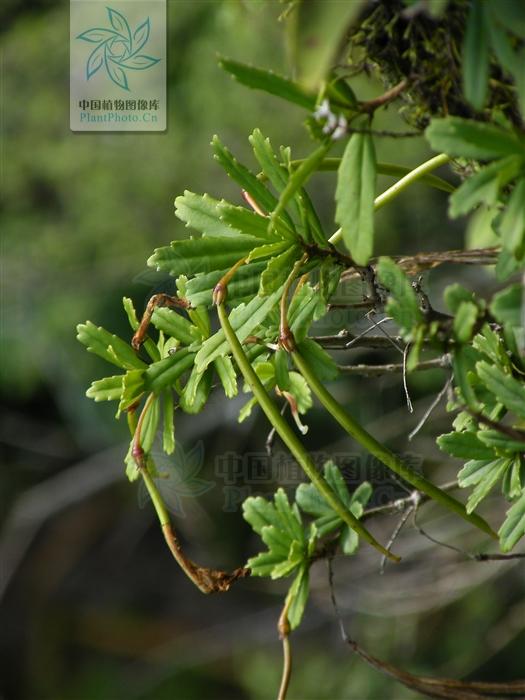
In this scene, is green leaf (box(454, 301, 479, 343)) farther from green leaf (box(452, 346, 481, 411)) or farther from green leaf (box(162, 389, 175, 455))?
green leaf (box(162, 389, 175, 455))

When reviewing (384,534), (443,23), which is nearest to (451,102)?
(443,23)

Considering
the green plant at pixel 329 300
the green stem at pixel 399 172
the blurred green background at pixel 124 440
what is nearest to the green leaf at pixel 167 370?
the green plant at pixel 329 300

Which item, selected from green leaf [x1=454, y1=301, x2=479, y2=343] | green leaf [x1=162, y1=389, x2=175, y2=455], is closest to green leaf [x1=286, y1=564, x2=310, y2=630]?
green leaf [x1=162, y1=389, x2=175, y2=455]

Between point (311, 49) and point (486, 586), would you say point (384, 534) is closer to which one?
point (486, 586)

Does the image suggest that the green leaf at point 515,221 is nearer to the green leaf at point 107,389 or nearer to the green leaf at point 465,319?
the green leaf at point 465,319

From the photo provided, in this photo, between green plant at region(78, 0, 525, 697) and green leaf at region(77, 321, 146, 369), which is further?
green leaf at region(77, 321, 146, 369)

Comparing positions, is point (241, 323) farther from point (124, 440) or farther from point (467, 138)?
point (124, 440)
